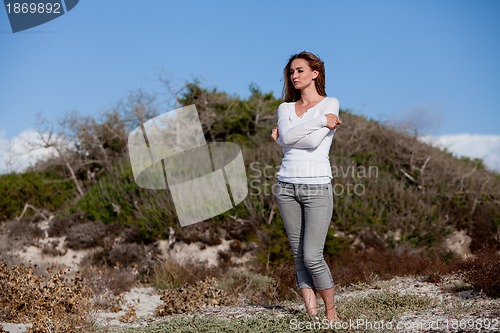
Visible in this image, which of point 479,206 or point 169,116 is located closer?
point 479,206

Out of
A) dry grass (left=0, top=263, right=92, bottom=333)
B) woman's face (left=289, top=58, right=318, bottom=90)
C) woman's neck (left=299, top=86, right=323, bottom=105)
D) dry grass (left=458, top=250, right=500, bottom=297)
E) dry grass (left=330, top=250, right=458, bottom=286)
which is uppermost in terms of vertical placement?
woman's face (left=289, top=58, right=318, bottom=90)

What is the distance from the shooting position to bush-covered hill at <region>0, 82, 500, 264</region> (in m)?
10.6

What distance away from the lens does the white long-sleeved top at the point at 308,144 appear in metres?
4.11

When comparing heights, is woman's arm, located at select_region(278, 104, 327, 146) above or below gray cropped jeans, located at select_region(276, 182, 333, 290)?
above

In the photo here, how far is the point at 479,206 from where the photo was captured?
39.9 ft

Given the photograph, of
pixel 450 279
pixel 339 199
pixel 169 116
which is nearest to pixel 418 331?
pixel 450 279

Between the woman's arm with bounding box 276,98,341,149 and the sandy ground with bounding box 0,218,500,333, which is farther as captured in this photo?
the sandy ground with bounding box 0,218,500,333

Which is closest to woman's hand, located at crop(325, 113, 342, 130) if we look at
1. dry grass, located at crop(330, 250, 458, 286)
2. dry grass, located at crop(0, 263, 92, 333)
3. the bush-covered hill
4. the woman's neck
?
the woman's neck

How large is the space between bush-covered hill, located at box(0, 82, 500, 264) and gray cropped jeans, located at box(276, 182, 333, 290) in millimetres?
4888

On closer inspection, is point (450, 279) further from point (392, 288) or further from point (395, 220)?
Answer: point (395, 220)

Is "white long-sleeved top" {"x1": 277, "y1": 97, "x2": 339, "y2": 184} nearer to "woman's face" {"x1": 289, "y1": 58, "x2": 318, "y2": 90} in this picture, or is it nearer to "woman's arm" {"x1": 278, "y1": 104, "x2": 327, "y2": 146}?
"woman's arm" {"x1": 278, "y1": 104, "x2": 327, "y2": 146}

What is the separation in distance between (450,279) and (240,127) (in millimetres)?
9726

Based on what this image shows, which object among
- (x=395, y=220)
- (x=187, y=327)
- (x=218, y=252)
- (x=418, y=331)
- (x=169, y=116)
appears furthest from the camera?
(x=169, y=116)

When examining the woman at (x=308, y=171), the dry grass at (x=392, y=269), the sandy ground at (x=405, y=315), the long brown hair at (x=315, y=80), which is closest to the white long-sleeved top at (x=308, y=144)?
the woman at (x=308, y=171)
